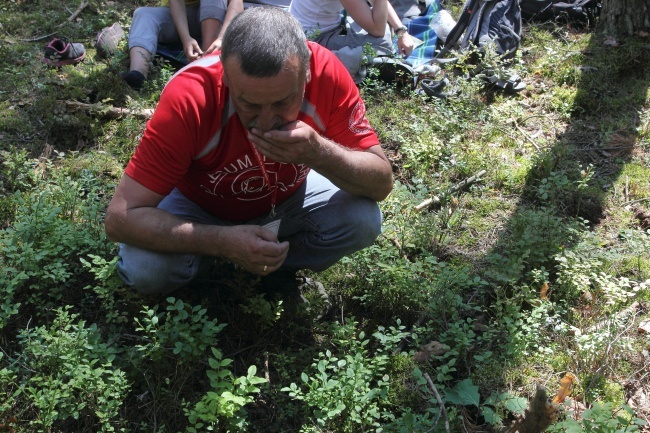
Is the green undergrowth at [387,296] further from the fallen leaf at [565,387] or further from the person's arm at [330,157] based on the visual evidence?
the person's arm at [330,157]

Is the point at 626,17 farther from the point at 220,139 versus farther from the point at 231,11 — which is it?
the point at 220,139

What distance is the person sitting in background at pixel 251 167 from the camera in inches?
110

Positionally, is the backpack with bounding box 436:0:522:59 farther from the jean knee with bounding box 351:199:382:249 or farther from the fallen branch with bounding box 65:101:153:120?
the jean knee with bounding box 351:199:382:249

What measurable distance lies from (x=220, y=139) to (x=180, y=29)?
298cm

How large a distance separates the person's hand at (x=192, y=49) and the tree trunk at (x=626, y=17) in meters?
3.66

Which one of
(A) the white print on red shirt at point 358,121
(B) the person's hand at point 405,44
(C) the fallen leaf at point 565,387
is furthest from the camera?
(B) the person's hand at point 405,44

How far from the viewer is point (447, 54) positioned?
6062 mm

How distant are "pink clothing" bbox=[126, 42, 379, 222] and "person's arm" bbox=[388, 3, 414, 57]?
2593mm

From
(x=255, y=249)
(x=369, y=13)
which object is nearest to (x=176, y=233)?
(x=255, y=249)

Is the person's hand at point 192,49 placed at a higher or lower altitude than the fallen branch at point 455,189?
higher

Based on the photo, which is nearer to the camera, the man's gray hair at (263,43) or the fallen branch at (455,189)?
the man's gray hair at (263,43)

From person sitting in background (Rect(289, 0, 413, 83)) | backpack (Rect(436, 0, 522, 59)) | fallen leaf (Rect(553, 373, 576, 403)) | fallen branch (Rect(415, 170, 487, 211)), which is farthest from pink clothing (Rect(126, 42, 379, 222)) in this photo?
backpack (Rect(436, 0, 522, 59))

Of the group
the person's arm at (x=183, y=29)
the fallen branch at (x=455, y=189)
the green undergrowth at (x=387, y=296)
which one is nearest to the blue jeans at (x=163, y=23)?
the person's arm at (x=183, y=29)

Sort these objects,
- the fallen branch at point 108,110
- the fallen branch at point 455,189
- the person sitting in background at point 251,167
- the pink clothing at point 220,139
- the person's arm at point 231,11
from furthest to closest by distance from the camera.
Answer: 1. the person's arm at point 231,11
2. the fallen branch at point 108,110
3. the fallen branch at point 455,189
4. the pink clothing at point 220,139
5. the person sitting in background at point 251,167
